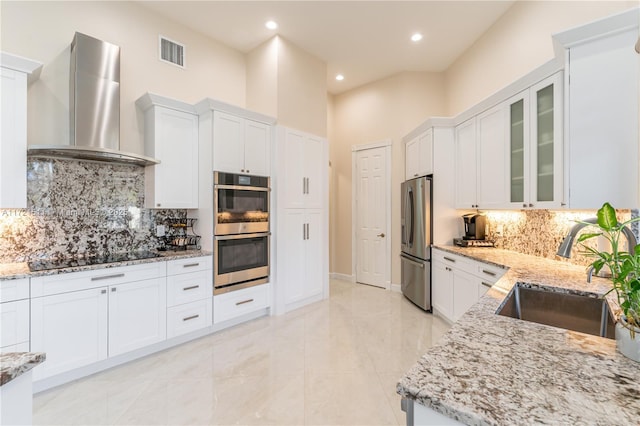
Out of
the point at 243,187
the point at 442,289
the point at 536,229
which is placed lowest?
the point at 442,289

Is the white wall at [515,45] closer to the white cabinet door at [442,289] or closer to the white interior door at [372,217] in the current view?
the white interior door at [372,217]

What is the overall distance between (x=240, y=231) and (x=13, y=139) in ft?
6.74

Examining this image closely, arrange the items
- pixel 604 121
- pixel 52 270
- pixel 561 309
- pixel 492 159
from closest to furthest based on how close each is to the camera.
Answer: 1. pixel 561 309
2. pixel 604 121
3. pixel 52 270
4. pixel 492 159

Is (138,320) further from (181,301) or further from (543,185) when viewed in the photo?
(543,185)

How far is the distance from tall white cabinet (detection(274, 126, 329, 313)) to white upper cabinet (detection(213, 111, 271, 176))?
0.19m

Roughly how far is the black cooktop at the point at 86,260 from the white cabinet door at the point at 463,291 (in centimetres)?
326

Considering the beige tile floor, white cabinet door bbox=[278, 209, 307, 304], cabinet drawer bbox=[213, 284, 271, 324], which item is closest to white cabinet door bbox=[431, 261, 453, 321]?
the beige tile floor

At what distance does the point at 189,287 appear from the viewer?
3018 mm

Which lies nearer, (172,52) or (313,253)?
(172,52)

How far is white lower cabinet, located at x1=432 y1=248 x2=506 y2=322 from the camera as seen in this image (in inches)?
107

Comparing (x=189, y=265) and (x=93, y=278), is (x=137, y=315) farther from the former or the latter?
(x=189, y=265)

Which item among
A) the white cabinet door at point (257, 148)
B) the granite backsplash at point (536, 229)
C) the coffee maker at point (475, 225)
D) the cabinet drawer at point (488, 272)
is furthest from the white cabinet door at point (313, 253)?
the granite backsplash at point (536, 229)

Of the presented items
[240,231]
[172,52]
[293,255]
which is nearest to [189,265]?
[240,231]

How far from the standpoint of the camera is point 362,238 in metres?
5.39
